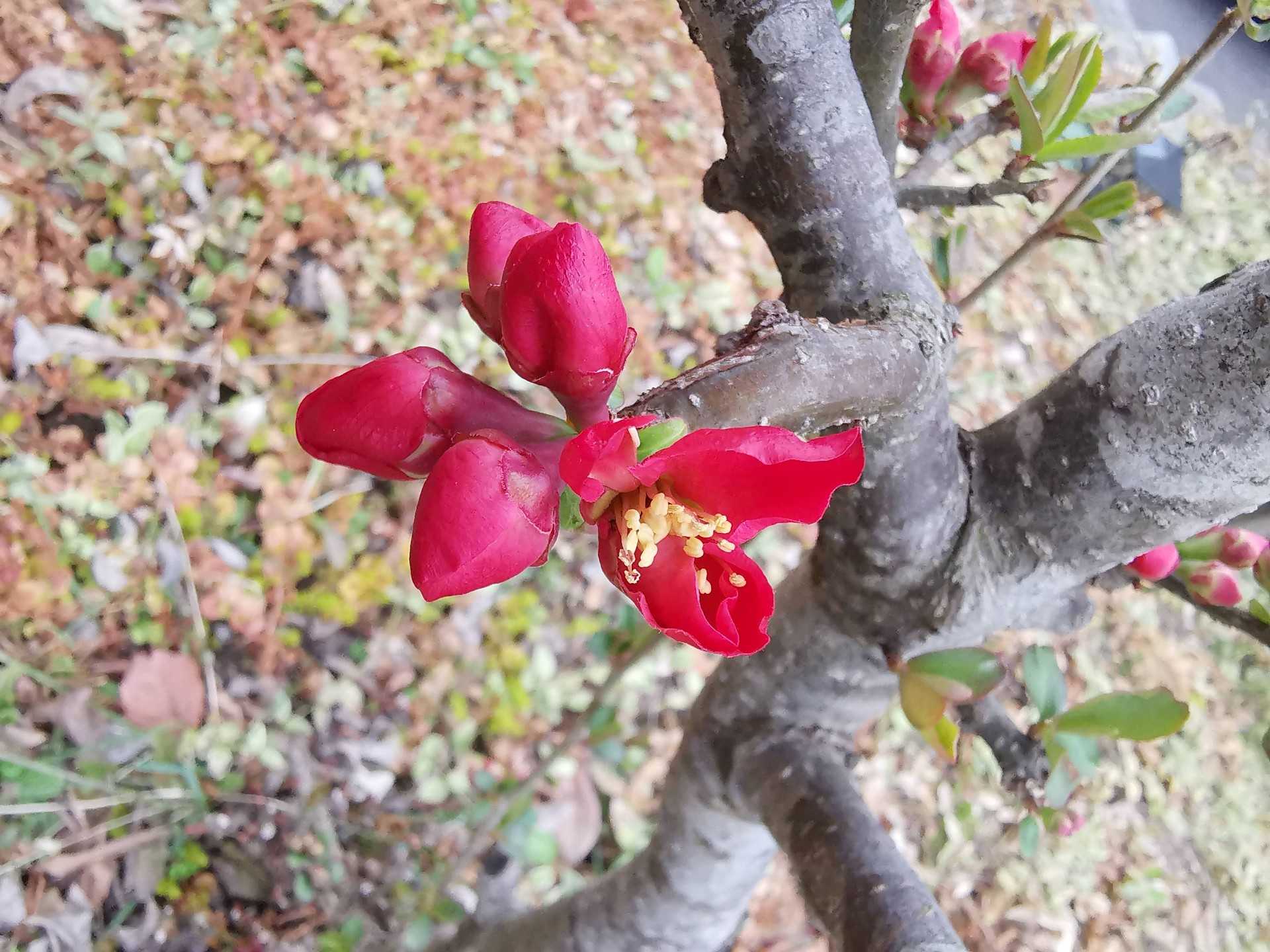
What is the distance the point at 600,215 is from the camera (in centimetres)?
222

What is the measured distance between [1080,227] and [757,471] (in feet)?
2.01

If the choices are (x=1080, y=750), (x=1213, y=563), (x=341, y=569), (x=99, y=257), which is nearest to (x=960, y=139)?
(x=1213, y=563)

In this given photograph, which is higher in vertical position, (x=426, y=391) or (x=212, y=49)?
(x=426, y=391)

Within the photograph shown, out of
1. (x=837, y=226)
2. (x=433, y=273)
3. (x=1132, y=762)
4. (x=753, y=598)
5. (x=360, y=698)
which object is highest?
(x=837, y=226)

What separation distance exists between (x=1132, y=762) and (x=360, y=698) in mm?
1720

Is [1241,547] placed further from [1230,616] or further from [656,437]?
[656,437]

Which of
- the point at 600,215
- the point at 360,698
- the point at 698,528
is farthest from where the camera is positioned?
the point at 600,215

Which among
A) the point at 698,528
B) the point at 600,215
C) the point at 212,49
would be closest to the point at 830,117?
the point at 698,528

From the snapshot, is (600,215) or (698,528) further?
(600,215)

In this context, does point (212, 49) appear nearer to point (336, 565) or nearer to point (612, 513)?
point (336, 565)

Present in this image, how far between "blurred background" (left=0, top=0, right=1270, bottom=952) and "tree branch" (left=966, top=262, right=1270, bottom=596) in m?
0.49

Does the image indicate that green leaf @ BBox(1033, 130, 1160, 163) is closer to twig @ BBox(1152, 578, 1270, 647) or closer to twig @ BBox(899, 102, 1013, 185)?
twig @ BBox(899, 102, 1013, 185)

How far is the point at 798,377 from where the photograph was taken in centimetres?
39

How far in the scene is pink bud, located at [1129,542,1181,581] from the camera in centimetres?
87
